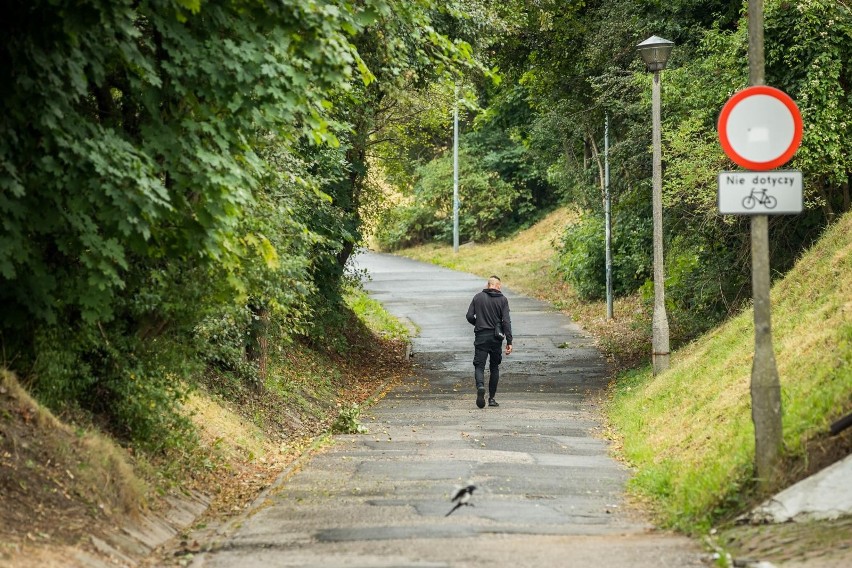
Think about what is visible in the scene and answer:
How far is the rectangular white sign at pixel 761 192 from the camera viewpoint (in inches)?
356

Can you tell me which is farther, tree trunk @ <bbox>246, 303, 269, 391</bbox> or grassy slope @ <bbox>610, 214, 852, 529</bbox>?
tree trunk @ <bbox>246, 303, 269, 391</bbox>

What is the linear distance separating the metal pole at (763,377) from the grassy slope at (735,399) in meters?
0.17

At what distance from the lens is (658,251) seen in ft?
60.8

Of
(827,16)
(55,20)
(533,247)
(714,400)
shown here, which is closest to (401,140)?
(827,16)

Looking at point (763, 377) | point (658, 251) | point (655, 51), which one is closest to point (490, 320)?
point (658, 251)

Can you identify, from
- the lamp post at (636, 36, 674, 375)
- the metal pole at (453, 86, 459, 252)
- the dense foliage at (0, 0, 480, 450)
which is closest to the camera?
the dense foliage at (0, 0, 480, 450)

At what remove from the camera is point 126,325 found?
10.8 m

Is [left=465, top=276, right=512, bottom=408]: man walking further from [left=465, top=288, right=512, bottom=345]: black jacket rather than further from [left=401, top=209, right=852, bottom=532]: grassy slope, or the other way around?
[left=401, top=209, right=852, bottom=532]: grassy slope

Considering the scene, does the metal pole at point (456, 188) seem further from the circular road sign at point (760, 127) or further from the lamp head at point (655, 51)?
the circular road sign at point (760, 127)

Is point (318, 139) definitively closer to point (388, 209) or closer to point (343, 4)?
point (343, 4)

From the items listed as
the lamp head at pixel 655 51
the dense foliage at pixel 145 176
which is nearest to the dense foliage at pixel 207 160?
the dense foliage at pixel 145 176

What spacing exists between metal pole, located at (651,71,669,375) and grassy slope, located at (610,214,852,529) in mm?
425

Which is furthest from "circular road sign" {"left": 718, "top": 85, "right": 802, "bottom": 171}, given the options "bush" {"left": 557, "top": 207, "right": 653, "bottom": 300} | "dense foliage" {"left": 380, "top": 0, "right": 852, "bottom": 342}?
"bush" {"left": 557, "top": 207, "right": 653, "bottom": 300}

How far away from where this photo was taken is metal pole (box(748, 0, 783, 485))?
8.96m
